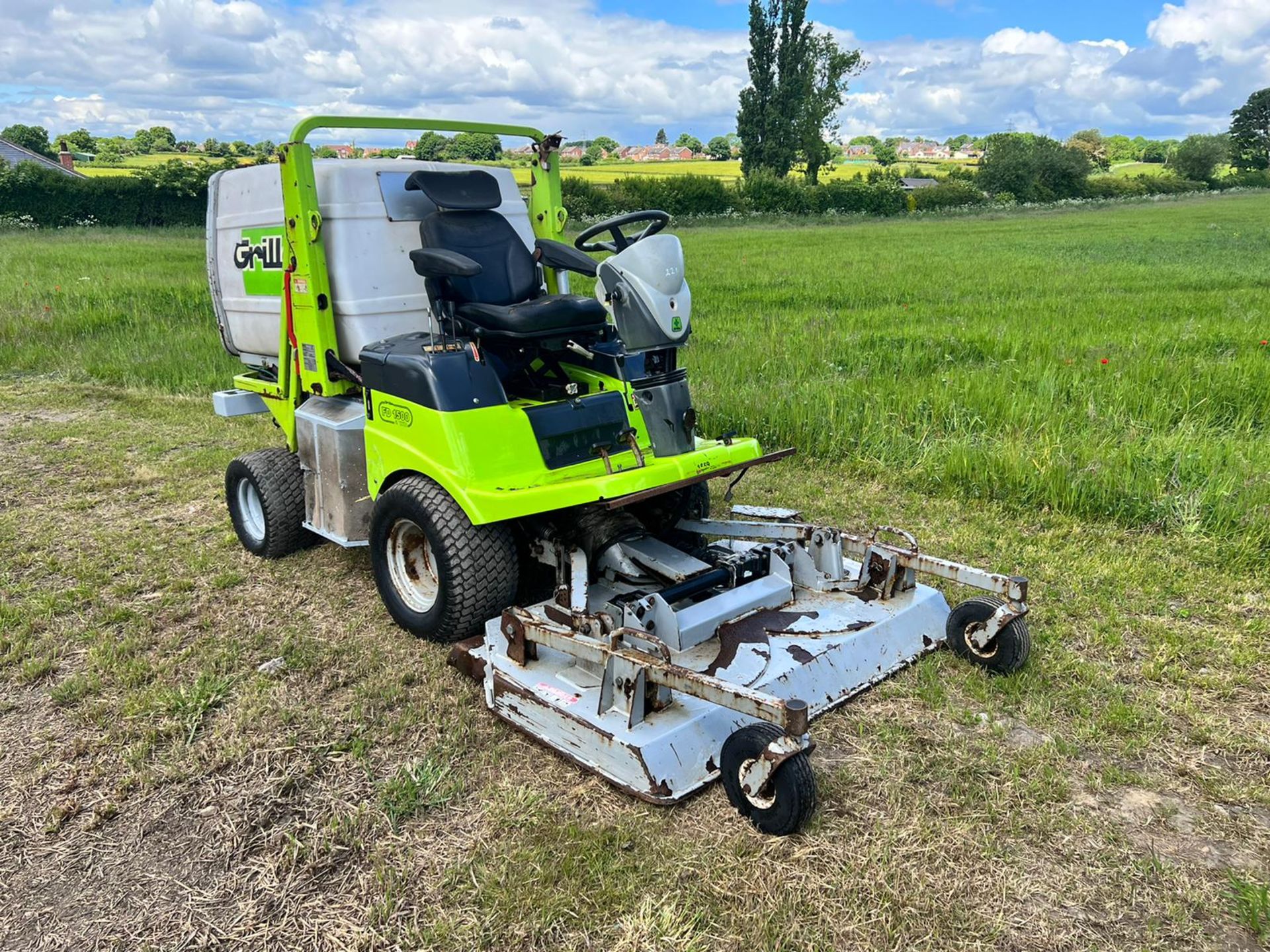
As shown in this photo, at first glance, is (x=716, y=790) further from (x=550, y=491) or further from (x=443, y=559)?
(x=443, y=559)

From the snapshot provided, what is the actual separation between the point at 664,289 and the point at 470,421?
0.95m

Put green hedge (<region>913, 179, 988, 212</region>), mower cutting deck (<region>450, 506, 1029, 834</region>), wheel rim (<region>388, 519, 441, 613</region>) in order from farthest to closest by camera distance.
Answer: green hedge (<region>913, 179, 988, 212</region>) < wheel rim (<region>388, 519, 441, 613</region>) < mower cutting deck (<region>450, 506, 1029, 834</region>)

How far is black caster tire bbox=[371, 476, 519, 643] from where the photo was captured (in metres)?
3.38

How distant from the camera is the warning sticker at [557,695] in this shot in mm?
2895

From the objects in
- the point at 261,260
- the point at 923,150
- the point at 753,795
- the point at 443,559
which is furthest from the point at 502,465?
the point at 923,150

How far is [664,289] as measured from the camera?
3.62 m

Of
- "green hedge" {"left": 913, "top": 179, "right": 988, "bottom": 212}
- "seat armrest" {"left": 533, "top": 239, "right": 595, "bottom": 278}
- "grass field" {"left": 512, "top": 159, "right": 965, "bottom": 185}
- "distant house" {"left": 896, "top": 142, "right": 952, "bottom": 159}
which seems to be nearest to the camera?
"seat armrest" {"left": 533, "top": 239, "right": 595, "bottom": 278}

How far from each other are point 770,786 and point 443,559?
152 cm

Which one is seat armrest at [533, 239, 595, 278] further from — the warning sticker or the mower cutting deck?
the warning sticker

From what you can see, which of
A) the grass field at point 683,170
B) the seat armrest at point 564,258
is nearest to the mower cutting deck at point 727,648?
the seat armrest at point 564,258

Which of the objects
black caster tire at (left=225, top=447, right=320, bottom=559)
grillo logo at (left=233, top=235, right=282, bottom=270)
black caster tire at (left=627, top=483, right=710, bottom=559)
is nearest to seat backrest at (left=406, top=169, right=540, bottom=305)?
grillo logo at (left=233, top=235, right=282, bottom=270)

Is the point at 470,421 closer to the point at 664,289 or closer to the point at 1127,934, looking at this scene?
Answer: the point at 664,289

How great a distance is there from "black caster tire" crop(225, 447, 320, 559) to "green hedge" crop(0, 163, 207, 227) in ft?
97.1

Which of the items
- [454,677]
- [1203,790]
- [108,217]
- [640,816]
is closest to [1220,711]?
[1203,790]
